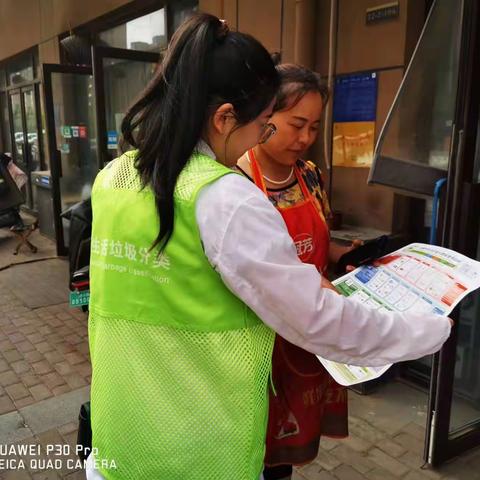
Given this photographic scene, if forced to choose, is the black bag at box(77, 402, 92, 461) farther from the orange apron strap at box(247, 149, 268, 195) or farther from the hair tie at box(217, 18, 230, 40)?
the hair tie at box(217, 18, 230, 40)

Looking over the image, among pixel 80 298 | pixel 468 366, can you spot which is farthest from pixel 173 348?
pixel 468 366

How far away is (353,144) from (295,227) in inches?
81.5

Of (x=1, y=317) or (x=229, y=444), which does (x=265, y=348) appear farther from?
(x=1, y=317)

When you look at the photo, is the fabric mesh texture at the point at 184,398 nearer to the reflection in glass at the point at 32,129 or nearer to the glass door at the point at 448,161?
the glass door at the point at 448,161

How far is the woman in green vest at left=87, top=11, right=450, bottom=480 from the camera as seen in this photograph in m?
1.02

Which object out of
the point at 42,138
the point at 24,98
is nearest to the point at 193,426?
the point at 42,138

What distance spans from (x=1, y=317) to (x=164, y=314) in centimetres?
438

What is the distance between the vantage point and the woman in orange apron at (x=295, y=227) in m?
1.72

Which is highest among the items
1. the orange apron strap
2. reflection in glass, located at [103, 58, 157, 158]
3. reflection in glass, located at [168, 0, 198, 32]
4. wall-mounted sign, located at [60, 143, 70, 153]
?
reflection in glass, located at [168, 0, 198, 32]

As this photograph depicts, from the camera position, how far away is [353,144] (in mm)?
3596

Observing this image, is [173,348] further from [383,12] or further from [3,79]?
[3,79]

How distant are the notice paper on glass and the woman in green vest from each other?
185 millimetres

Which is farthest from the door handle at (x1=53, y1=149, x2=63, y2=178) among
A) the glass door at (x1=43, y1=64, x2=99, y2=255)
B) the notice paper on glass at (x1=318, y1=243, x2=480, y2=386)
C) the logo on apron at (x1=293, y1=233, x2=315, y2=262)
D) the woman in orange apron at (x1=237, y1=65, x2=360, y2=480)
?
the notice paper on glass at (x1=318, y1=243, x2=480, y2=386)

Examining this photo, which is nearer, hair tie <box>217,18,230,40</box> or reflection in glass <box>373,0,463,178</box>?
hair tie <box>217,18,230,40</box>
